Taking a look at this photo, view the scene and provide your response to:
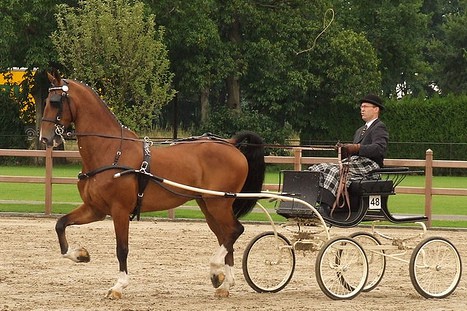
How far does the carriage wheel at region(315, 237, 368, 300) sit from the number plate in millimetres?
482

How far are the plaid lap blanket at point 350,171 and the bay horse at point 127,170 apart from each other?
0.89m

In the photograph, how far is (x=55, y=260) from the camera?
44.7ft

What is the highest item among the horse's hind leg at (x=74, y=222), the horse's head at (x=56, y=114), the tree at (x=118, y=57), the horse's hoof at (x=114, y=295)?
the tree at (x=118, y=57)

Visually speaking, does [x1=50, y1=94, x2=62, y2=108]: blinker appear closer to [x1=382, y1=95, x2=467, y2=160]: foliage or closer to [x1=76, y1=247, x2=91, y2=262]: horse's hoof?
[x1=76, y1=247, x2=91, y2=262]: horse's hoof

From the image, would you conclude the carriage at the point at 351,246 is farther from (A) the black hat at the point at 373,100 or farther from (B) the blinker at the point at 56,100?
(B) the blinker at the point at 56,100

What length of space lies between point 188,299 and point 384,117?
3372cm

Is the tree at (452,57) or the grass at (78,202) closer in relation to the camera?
the grass at (78,202)

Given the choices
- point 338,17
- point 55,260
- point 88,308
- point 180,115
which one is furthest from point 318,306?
Result: point 180,115

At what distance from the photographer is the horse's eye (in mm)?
10906

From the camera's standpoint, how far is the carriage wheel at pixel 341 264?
10.7 metres

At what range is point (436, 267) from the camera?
11.2 m

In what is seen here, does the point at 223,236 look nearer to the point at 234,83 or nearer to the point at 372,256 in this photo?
the point at 372,256

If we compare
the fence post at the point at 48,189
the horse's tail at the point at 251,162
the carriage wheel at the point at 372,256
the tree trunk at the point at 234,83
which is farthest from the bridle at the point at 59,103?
the tree trunk at the point at 234,83

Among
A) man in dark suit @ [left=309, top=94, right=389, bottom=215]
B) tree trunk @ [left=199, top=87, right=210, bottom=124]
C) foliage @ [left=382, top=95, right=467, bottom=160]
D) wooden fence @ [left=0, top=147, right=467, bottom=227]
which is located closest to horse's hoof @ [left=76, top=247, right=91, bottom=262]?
man in dark suit @ [left=309, top=94, right=389, bottom=215]
